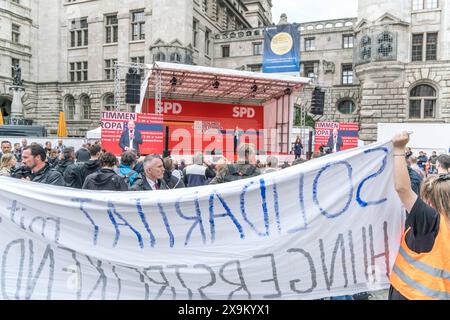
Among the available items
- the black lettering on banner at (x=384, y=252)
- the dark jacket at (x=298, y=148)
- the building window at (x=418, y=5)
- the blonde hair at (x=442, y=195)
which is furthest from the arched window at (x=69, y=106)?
the blonde hair at (x=442, y=195)

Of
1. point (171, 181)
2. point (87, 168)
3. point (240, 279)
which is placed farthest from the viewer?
point (87, 168)

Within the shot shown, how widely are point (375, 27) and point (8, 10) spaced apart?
29805 millimetres

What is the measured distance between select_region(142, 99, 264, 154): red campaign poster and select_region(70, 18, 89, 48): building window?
1728 centimetres

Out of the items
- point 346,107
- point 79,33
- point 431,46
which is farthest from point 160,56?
point 431,46

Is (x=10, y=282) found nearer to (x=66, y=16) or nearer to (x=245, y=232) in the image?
(x=245, y=232)

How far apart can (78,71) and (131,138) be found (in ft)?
81.7

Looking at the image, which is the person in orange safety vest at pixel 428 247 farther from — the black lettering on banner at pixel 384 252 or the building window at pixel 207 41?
the building window at pixel 207 41

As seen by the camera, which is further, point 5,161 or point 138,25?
point 138,25

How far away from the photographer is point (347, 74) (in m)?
34.0

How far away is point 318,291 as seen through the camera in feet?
9.32

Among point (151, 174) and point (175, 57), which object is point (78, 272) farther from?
point (175, 57)

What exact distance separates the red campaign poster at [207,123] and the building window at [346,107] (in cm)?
1241

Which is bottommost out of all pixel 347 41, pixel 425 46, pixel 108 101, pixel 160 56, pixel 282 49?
pixel 108 101

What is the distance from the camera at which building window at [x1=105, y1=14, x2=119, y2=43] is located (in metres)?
32.1
